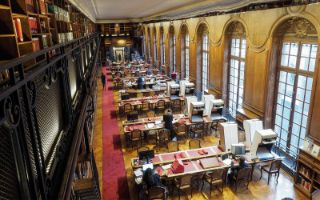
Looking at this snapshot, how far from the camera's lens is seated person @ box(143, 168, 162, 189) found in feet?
22.8

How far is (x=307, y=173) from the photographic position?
746cm

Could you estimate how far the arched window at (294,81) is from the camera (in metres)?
7.79

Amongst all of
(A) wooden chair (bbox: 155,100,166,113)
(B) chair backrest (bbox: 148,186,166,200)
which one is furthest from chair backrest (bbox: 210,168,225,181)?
(A) wooden chair (bbox: 155,100,166,113)

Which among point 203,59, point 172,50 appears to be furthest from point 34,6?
point 172,50

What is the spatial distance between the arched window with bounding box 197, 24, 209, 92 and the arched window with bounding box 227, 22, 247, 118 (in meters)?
2.59

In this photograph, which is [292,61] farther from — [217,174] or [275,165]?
[217,174]

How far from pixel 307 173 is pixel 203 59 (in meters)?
9.70

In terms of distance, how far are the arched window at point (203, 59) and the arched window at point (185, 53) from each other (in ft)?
8.87

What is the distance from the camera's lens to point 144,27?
32.8 m

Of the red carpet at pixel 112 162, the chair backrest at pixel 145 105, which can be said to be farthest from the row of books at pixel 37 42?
the chair backrest at pixel 145 105

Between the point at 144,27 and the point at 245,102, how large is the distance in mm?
24308

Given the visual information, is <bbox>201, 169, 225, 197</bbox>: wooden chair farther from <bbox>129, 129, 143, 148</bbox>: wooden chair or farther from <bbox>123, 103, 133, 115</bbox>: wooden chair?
<bbox>123, 103, 133, 115</bbox>: wooden chair

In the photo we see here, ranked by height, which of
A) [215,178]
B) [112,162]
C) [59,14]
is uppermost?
[59,14]

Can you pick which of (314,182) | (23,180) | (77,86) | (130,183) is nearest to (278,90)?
(314,182)
